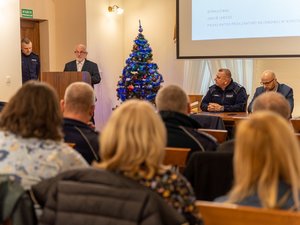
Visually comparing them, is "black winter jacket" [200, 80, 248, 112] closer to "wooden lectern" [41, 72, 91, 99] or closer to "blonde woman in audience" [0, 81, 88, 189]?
"wooden lectern" [41, 72, 91, 99]

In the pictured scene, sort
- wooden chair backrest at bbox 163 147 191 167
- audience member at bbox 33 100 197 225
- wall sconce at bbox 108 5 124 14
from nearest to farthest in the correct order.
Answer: audience member at bbox 33 100 197 225, wooden chair backrest at bbox 163 147 191 167, wall sconce at bbox 108 5 124 14

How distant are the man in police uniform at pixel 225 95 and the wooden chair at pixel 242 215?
446cm

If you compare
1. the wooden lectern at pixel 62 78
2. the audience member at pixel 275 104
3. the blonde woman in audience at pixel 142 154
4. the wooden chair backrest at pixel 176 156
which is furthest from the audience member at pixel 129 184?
the wooden lectern at pixel 62 78

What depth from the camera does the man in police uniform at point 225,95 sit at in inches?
240

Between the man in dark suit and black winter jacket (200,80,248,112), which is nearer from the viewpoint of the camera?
black winter jacket (200,80,248,112)

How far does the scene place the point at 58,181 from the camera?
1681mm

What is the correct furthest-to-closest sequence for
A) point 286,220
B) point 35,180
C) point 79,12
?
point 79,12, point 35,180, point 286,220

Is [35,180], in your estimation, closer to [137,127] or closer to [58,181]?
[58,181]

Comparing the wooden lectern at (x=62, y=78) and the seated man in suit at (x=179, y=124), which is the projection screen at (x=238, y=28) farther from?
the seated man in suit at (x=179, y=124)

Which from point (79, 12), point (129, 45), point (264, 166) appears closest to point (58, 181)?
point (264, 166)

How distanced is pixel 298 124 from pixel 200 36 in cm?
292

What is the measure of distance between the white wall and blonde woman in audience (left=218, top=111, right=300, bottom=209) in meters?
5.78

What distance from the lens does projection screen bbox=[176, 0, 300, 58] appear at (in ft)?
20.5

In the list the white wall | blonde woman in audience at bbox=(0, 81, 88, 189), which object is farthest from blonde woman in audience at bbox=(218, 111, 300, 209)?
the white wall
